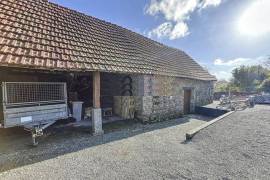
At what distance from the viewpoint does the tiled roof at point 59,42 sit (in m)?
6.12

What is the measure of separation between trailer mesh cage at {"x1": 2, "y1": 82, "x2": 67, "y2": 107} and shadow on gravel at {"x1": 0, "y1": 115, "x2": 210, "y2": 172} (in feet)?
4.57

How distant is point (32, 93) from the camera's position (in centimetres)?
672

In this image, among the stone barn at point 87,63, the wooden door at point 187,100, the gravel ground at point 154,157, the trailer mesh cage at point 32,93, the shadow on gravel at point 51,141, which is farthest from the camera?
the wooden door at point 187,100

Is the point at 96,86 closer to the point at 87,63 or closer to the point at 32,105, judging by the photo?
the point at 87,63

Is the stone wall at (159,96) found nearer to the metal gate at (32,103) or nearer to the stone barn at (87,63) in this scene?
the stone barn at (87,63)

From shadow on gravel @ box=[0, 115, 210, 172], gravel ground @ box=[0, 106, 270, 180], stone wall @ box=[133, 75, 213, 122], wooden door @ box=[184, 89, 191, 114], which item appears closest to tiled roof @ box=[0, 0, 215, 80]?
stone wall @ box=[133, 75, 213, 122]

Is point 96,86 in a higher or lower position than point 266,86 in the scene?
higher

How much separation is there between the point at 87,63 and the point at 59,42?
153 cm

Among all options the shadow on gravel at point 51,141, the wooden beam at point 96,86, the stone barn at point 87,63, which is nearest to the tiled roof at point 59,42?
the stone barn at point 87,63

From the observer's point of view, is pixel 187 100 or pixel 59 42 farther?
pixel 187 100

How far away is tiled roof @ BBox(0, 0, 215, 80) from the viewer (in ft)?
20.1

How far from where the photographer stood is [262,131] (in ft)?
28.5

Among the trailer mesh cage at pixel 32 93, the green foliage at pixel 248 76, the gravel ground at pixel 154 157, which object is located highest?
the green foliage at pixel 248 76

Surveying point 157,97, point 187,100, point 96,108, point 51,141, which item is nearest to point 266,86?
point 187,100
